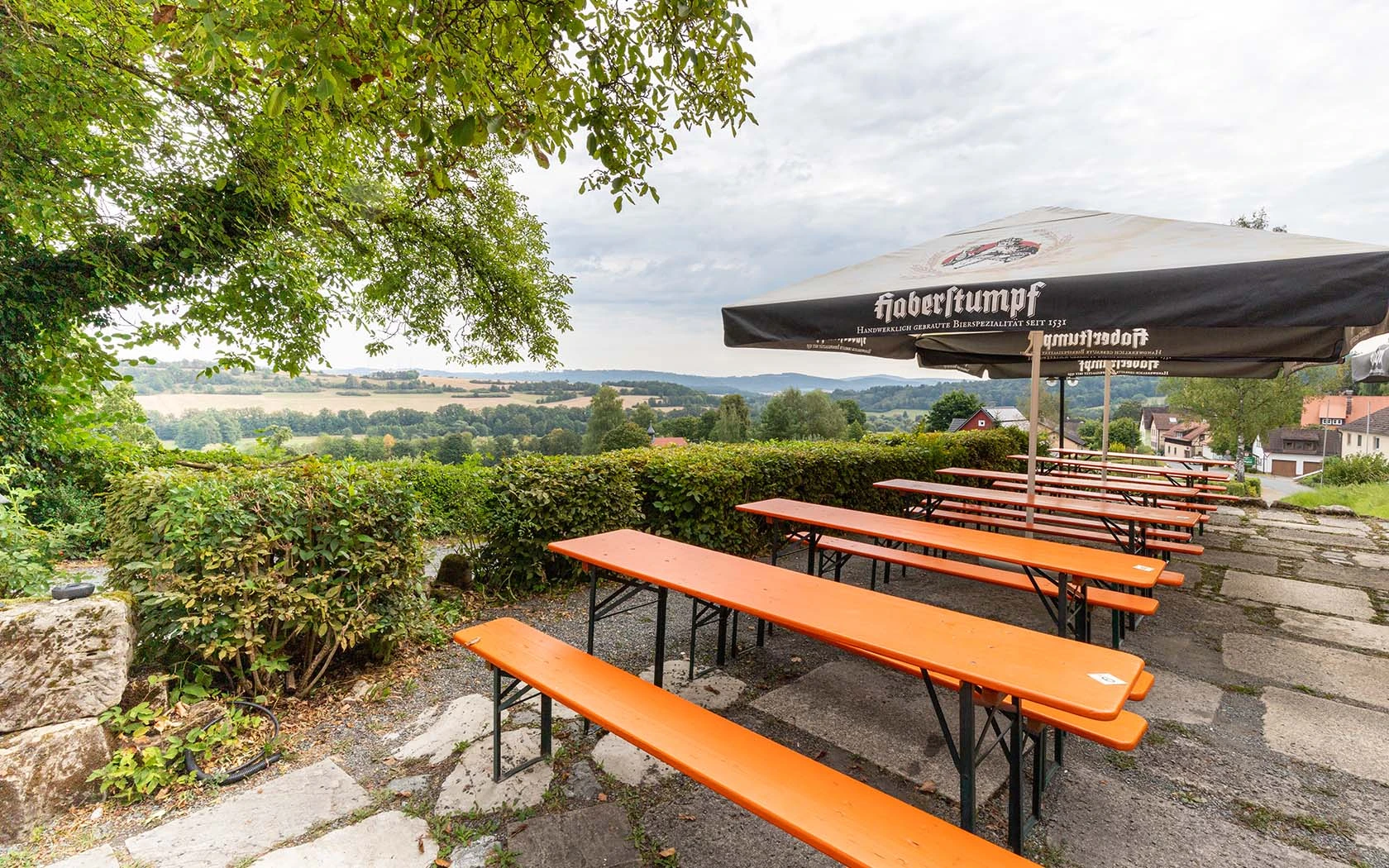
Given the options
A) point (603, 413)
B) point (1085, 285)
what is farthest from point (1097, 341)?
point (603, 413)

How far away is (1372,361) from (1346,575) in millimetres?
2078

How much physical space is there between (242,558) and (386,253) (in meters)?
9.82

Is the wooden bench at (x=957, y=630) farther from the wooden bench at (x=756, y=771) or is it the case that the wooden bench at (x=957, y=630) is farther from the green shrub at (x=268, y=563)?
the green shrub at (x=268, y=563)

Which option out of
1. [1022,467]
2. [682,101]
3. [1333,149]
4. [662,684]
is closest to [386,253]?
[682,101]

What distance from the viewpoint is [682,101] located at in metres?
3.28

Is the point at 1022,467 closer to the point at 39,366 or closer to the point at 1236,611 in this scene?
the point at 1236,611

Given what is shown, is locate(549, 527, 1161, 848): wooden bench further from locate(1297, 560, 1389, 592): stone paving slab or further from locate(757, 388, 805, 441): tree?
locate(757, 388, 805, 441): tree

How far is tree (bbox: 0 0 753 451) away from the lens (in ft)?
7.86

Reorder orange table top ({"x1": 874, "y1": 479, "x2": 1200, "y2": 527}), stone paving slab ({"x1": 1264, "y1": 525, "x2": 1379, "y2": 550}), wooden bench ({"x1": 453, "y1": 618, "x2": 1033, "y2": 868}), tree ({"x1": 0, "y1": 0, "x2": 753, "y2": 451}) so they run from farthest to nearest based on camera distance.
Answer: stone paving slab ({"x1": 1264, "y1": 525, "x2": 1379, "y2": 550}), orange table top ({"x1": 874, "y1": 479, "x2": 1200, "y2": 527}), tree ({"x1": 0, "y1": 0, "x2": 753, "y2": 451}), wooden bench ({"x1": 453, "y1": 618, "x2": 1033, "y2": 868})

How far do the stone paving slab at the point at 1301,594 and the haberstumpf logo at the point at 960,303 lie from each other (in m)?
3.85

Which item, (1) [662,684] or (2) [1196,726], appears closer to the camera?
(2) [1196,726]

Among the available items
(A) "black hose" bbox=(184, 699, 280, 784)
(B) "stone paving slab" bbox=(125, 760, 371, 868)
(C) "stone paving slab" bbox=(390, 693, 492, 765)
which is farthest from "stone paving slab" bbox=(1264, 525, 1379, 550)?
(A) "black hose" bbox=(184, 699, 280, 784)

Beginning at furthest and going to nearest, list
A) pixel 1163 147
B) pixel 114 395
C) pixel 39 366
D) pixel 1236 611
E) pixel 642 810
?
pixel 114 395 < pixel 1163 147 < pixel 39 366 < pixel 1236 611 < pixel 642 810

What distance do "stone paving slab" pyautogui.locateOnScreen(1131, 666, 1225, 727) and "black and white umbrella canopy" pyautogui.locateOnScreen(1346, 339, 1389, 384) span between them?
3.28 metres
